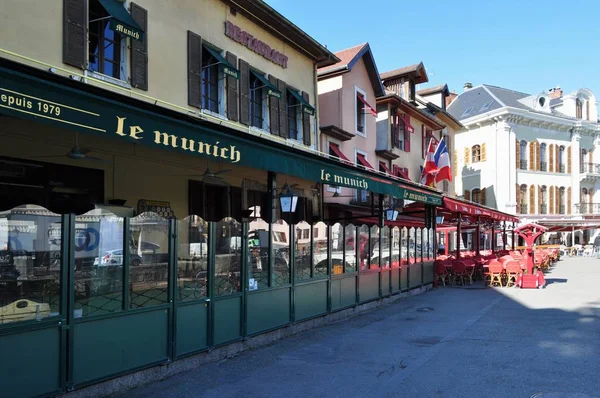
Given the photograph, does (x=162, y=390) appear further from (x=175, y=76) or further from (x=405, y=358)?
(x=175, y=76)

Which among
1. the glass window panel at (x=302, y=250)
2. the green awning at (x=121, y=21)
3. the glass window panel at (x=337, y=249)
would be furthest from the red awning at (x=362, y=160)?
the green awning at (x=121, y=21)

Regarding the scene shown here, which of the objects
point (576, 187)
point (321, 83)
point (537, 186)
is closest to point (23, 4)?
point (321, 83)

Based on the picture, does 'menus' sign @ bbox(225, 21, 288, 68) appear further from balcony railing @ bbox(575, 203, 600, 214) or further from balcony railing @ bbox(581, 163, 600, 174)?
balcony railing @ bbox(581, 163, 600, 174)

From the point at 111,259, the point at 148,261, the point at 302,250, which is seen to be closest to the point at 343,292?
the point at 302,250

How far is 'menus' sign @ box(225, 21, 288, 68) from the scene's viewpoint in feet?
44.0

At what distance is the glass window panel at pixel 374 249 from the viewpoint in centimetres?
1229

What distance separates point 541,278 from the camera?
16.3 m

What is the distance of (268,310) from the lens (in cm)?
830

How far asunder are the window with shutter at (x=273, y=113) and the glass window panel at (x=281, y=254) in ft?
21.2

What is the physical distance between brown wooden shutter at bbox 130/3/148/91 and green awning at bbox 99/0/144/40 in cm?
35

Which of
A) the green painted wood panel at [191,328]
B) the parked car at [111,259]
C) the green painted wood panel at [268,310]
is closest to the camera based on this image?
the parked car at [111,259]

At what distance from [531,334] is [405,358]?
2971mm

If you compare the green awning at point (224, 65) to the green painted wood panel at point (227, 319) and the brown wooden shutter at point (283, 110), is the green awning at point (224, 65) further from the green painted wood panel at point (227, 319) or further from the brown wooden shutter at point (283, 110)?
the green painted wood panel at point (227, 319)

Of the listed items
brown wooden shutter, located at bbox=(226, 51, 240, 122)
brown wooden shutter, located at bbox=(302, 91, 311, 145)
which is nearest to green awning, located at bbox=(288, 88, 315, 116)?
brown wooden shutter, located at bbox=(302, 91, 311, 145)
